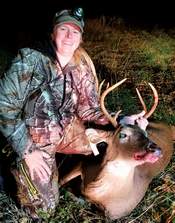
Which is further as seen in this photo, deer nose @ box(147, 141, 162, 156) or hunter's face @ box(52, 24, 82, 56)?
hunter's face @ box(52, 24, 82, 56)

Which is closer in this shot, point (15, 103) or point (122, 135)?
point (15, 103)

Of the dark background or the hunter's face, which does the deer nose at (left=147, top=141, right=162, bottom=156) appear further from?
the dark background

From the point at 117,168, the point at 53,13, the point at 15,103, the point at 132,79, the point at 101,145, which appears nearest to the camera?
the point at 15,103

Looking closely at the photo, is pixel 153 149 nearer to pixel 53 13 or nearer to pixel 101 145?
pixel 101 145

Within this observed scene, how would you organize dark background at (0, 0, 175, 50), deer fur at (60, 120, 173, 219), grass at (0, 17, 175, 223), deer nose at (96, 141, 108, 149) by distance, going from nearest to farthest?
deer fur at (60, 120, 173, 219) < grass at (0, 17, 175, 223) < deer nose at (96, 141, 108, 149) < dark background at (0, 0, 175, 50)

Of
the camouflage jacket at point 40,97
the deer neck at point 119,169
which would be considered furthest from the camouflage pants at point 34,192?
the deer neck at point 119,169

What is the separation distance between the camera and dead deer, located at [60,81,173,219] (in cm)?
414

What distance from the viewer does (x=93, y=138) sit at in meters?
4.26

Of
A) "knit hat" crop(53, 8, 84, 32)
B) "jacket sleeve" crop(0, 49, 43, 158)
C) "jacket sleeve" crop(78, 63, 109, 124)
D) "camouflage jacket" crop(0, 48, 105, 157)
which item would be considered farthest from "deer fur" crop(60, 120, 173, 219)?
"knit hat" crop(53, 8, 84, 32)

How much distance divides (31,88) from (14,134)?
0.34 m

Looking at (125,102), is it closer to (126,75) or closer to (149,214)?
(126,75)

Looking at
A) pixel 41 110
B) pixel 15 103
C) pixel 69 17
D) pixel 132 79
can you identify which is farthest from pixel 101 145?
pixel 132 79

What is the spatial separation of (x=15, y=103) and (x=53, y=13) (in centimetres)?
859

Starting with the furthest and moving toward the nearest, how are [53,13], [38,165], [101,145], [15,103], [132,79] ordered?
[53,13], [132,79], [101,145], [38,165], [15,103]
